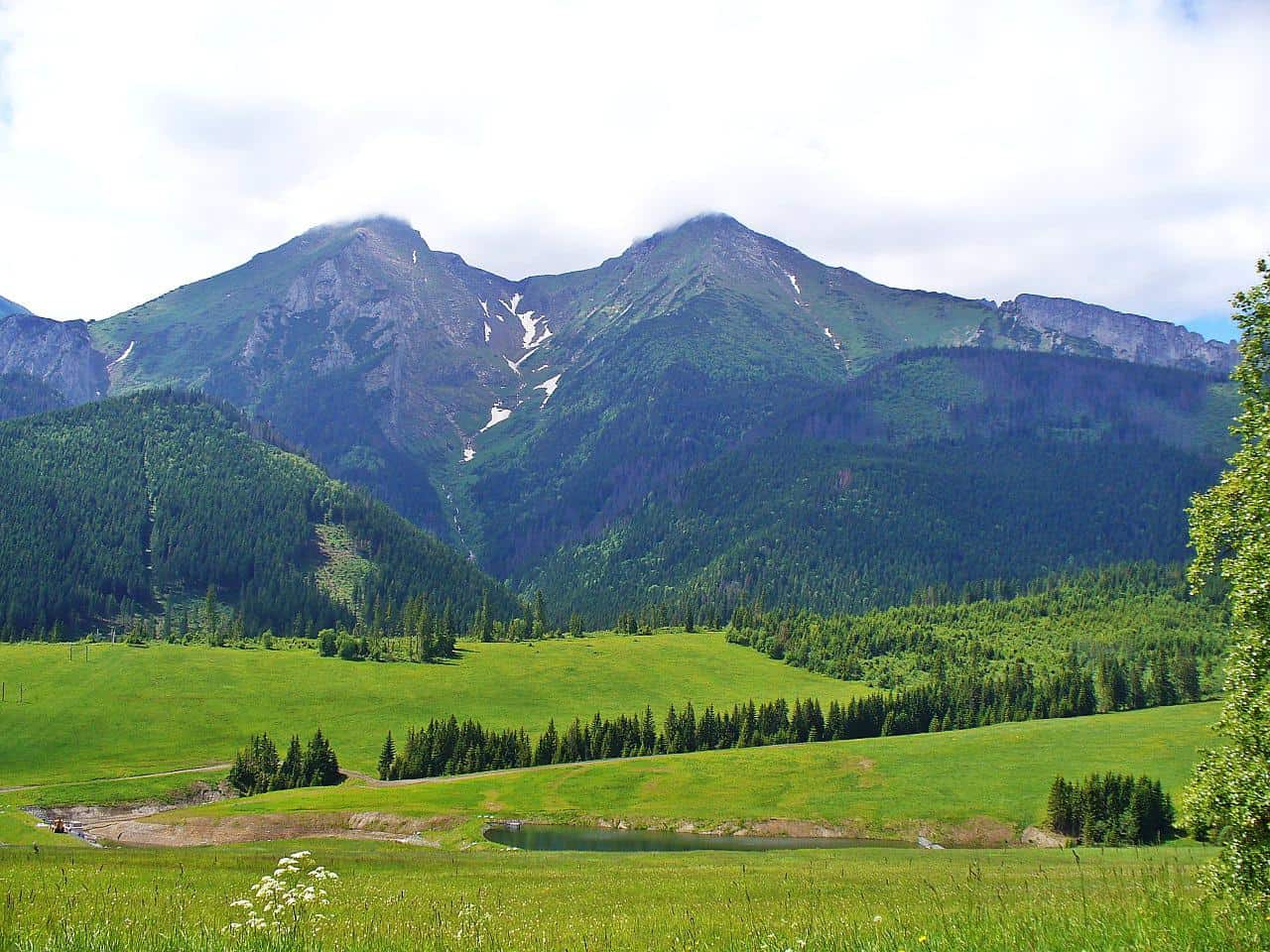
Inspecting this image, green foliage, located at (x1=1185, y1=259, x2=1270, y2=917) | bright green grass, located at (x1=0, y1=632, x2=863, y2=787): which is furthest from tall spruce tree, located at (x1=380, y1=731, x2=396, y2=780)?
green foliage, located at (x1=1185, y1=259, x2=1270, y2=917)

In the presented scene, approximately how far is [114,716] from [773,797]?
11731 cm

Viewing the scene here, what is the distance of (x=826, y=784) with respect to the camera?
375ft

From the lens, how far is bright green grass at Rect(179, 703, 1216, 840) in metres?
103

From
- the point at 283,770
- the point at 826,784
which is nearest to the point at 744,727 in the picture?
the point at 826,784

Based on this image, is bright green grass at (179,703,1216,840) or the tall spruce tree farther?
the tall spruce tree

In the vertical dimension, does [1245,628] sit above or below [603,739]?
above

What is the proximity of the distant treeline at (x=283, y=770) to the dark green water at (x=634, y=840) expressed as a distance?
43.7 m

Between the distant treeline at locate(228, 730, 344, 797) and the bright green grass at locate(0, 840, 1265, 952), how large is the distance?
73.4m

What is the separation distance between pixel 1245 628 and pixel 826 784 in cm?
9676

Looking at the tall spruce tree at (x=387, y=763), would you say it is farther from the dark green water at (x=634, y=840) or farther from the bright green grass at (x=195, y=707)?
the dark green water at (x=634, y=840)

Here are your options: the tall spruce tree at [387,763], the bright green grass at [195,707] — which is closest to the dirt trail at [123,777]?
the bright green grass at [195,707]

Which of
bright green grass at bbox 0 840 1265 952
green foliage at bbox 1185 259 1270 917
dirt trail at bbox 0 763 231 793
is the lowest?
dirt trail at bbox 0 763 231 793

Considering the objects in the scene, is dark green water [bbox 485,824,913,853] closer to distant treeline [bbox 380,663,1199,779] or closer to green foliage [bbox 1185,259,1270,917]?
distant treeline [bbox 380,663,1199,779]

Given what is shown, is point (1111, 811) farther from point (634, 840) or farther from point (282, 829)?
point (282, 829)
